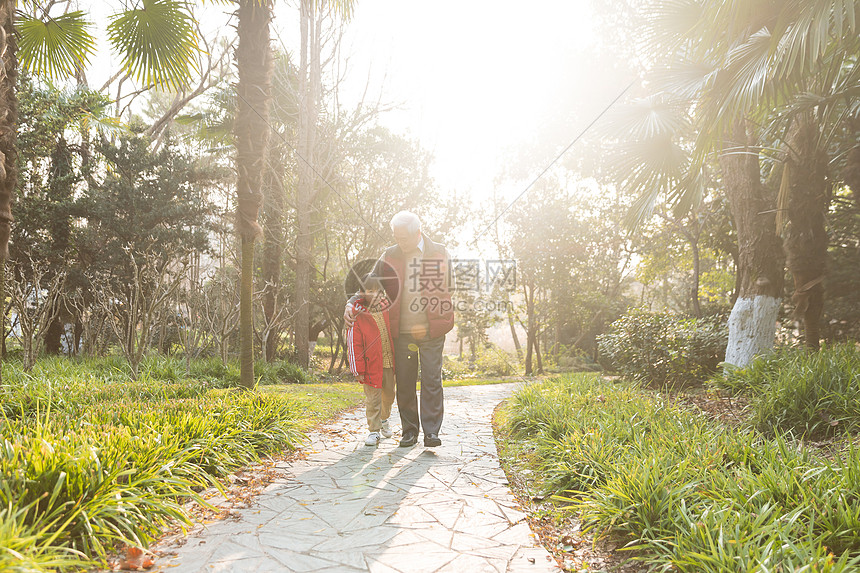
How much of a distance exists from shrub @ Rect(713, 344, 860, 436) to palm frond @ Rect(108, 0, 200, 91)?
21.8 ft

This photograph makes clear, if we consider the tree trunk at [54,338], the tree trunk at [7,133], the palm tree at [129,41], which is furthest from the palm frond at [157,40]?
the tree trunk at [54,338]

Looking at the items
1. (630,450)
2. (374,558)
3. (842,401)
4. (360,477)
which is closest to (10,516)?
(374,558)

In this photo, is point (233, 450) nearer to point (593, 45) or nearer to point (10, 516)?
point (10, 516)

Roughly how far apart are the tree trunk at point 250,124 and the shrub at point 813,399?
204 inches

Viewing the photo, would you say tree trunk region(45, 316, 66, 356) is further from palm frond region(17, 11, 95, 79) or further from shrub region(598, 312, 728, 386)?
shrub region(598, 312, 728, 386)

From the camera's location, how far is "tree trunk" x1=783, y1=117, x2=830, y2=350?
6652 millimetres

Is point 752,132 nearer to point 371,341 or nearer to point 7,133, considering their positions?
point 371,341

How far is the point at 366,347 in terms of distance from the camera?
4188mm

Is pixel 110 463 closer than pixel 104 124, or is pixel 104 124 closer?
pixel 110 463

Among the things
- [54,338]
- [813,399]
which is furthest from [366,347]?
[54,338]

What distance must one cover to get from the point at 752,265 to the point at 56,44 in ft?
29.7

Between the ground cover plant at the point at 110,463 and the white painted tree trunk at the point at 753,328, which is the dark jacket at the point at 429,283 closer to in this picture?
the ground cover plant at the point at 110,463

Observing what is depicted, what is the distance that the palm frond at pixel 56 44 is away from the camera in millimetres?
5211

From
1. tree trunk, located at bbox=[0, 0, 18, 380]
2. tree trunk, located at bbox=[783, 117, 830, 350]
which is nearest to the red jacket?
tree trunk, located at bbox=[0, 0, 18, 380]
